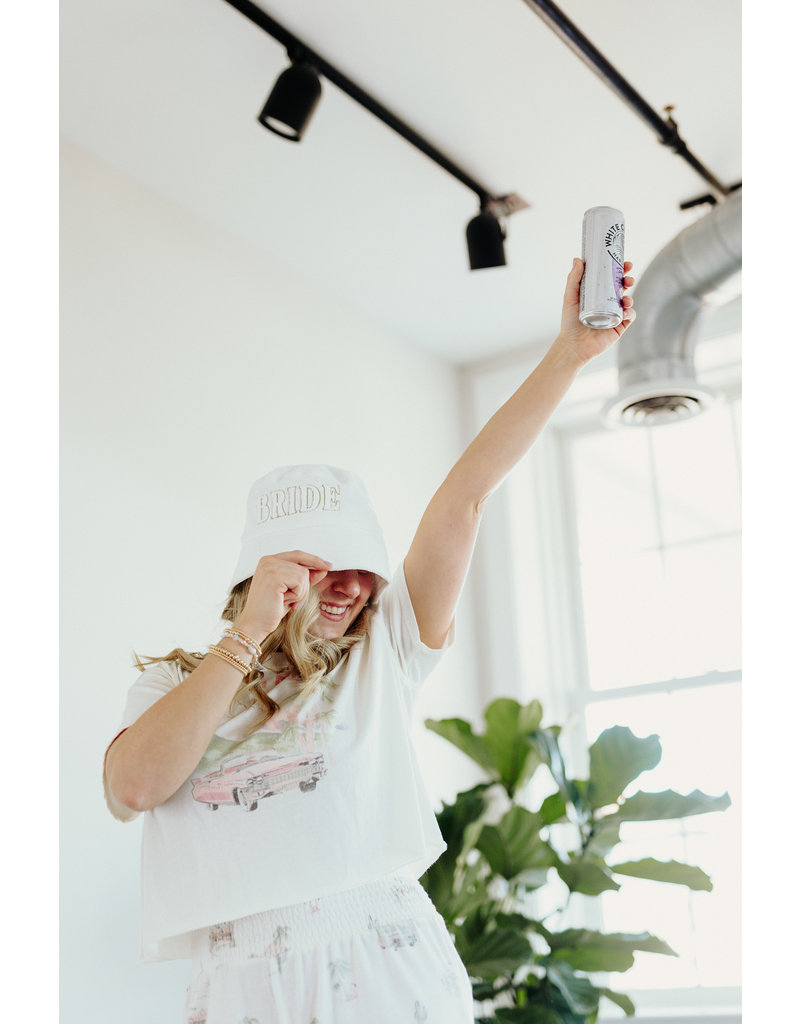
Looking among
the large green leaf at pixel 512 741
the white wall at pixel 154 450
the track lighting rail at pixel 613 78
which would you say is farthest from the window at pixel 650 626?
the track lighting rail at pixel 613 78

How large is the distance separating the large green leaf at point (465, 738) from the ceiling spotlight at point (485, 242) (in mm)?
1132

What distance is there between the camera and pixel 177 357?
2.62m

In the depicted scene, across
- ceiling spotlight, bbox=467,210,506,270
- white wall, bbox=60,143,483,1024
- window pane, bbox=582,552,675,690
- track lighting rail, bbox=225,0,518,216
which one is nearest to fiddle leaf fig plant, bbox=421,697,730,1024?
white wall, bbox=60,143,483,1024

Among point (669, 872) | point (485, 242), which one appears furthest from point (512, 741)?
point (485, 242)

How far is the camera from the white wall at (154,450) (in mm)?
→ 2121

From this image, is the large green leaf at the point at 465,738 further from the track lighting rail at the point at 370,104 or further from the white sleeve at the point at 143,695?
the white sleeve at the point at 143,695

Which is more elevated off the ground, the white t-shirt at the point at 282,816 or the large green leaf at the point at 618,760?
the white t-shirt at the point at 282,816

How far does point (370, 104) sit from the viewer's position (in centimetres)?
237

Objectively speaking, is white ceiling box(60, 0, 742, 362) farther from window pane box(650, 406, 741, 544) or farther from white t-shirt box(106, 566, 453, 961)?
white t-shirt box(106, 566, 453, 961)

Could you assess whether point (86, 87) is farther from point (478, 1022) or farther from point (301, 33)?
Answer: point (478, 1022)

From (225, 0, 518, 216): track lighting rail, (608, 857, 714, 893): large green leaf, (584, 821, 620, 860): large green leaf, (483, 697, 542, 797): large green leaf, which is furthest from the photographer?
(483, 697, 542, 797): large green leaf

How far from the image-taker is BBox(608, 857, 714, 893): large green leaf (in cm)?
221

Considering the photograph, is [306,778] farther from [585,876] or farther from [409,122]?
[409,122]
